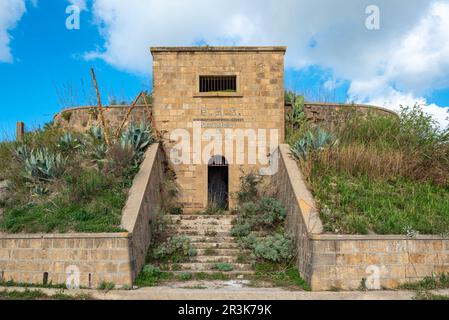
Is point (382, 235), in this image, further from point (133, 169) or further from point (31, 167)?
point (31, 167)

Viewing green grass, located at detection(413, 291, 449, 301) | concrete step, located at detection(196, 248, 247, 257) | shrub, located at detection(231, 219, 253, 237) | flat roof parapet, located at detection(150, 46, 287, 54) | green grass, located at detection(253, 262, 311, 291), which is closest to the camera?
green grass, located at detection(413, 291, 449, 301)

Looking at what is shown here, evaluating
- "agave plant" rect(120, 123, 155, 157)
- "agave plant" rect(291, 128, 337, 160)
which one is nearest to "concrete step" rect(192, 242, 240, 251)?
"agave plant" rect(291, 128, 337, 160)

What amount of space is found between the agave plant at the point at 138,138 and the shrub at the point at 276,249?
15.0 ft

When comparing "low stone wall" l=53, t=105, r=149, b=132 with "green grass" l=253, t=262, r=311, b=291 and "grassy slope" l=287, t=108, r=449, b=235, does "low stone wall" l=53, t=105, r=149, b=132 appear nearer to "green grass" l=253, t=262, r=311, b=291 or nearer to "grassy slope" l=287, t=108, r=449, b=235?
"grassy slope" l=287, t=108, r=449, b=235

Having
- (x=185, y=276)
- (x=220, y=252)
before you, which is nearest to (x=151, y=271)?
(x=185, y=276)

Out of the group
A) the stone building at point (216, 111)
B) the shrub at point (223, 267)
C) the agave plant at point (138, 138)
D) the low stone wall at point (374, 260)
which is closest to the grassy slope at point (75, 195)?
the agave plant at point (138, 138)

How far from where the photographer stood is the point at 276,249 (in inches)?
355

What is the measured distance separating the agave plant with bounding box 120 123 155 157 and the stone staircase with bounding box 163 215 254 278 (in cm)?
223

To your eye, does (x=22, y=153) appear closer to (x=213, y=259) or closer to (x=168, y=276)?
(x=168, y=276)

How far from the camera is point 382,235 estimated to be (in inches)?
307

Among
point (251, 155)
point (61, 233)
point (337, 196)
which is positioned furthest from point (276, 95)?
point (61, 233)

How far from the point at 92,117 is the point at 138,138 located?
4.48 meters

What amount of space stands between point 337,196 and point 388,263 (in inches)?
78.4

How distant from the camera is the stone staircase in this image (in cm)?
898
